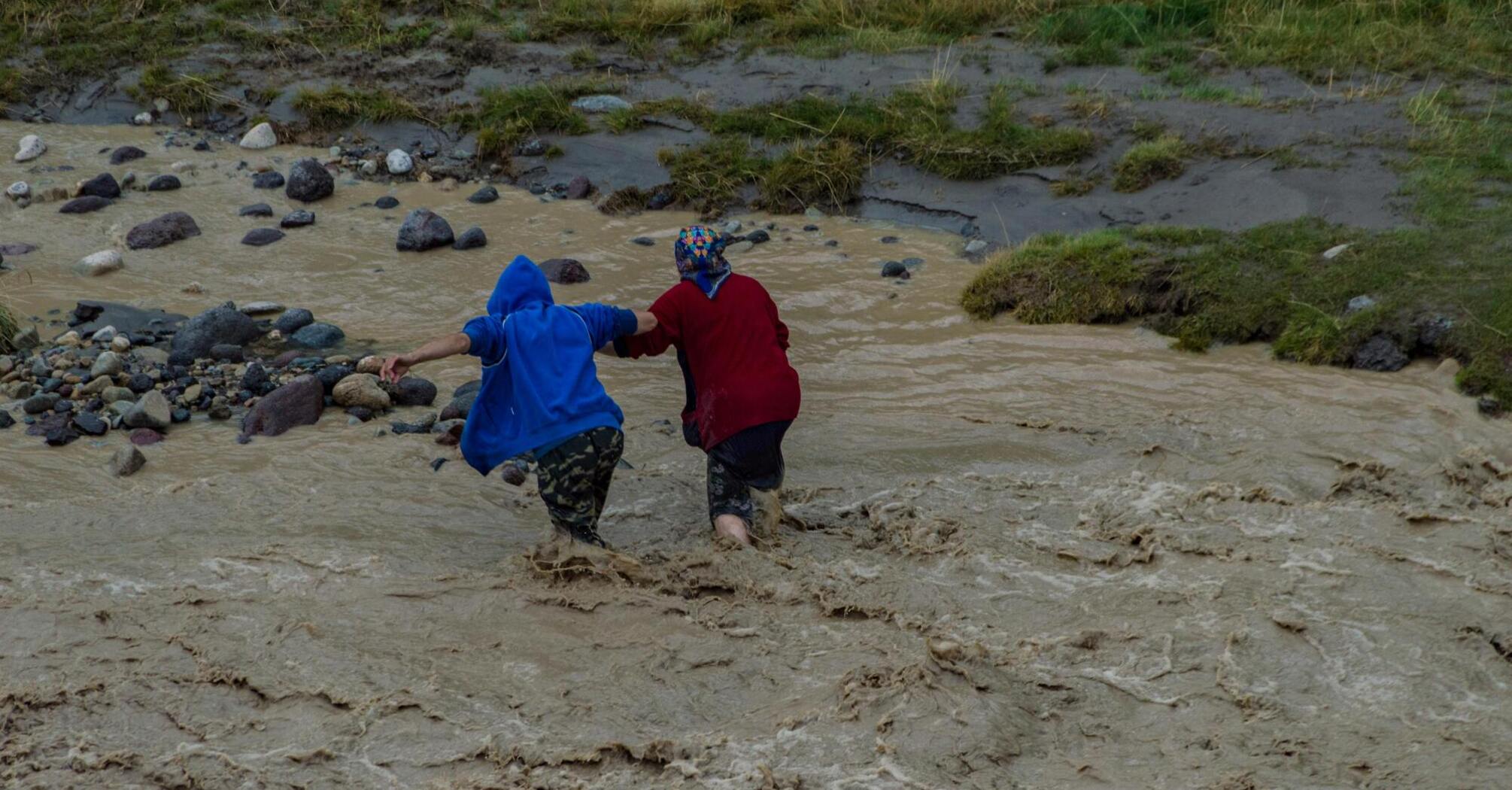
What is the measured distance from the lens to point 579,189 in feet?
36.0

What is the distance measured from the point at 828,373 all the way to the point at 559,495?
10.0 ft

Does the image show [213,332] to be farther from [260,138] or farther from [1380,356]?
[1380,356]

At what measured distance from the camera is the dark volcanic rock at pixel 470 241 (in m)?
9.93

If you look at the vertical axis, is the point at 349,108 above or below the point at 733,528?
above

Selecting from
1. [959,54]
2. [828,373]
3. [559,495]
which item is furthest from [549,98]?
[559,495]


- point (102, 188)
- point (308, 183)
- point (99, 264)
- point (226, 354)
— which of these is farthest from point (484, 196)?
point (226, 354)

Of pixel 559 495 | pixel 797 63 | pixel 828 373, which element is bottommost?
pixel 828 373

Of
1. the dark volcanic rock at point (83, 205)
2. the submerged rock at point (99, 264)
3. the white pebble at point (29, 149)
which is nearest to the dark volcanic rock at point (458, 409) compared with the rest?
the submerged rock at point (99, 264)

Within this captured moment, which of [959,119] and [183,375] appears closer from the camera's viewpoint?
[183,375]

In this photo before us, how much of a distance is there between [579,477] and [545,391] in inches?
14.6

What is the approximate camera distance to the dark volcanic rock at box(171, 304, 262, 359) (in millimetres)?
7914

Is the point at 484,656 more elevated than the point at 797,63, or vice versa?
the point at 797,63

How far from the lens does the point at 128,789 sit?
3709 millimetres

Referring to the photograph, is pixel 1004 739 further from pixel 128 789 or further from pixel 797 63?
pixel 797 63
